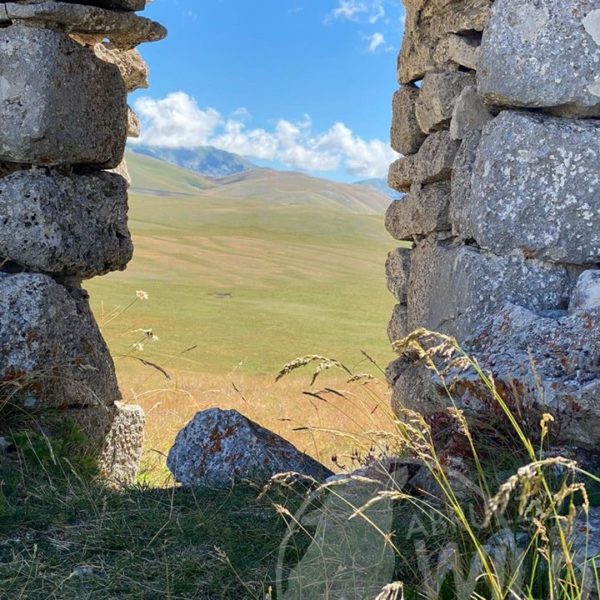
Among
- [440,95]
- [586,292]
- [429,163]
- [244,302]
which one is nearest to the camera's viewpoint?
[586,292]

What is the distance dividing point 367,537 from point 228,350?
1740 centimetres

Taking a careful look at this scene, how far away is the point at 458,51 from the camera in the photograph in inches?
288

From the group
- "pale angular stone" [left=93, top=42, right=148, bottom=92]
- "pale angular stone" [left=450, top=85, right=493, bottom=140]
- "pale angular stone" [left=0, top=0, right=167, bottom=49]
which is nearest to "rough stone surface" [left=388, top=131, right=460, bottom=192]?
"pale angular stone" [left=450, top=85, right=493, bottom=140]

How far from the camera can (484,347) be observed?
199 inches

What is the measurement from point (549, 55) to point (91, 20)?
129 inches

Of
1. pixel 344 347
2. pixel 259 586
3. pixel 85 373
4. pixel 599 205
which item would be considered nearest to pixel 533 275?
pixel 599 205

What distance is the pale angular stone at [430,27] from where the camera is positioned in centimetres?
714

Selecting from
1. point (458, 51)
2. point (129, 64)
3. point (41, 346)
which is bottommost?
point (41, 346)

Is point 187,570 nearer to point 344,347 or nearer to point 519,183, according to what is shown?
point 519,183

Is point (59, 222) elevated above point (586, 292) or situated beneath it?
situated beneath

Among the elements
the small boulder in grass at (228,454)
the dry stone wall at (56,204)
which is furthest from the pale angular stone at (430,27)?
the small boulder in grass at (228,454)

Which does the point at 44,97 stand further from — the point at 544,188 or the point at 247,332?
the point at 247,332

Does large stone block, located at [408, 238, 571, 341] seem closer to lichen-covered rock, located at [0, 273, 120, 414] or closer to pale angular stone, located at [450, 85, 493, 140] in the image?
pale angular stone, located at [450, 85, 493, 140]

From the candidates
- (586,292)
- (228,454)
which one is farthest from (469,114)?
(228,454)
